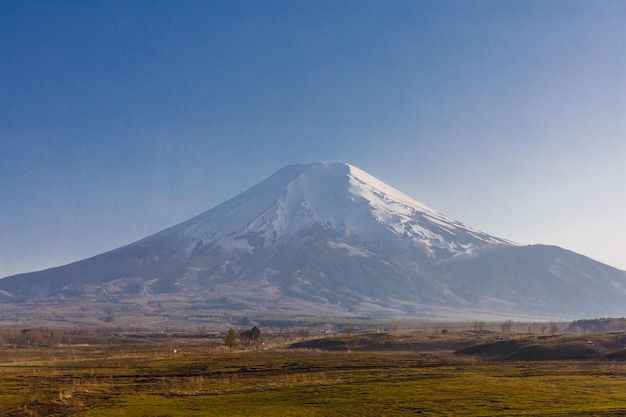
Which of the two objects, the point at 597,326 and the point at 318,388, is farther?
the point at 597,326

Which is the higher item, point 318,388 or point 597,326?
point 318,388

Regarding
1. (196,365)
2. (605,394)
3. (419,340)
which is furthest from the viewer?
(419,340)

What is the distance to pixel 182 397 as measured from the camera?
126 ft

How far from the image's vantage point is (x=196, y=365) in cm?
6275

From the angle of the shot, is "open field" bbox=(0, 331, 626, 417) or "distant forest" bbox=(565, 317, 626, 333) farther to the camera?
"distant forest" bbox=(565, 317, 626, 333)

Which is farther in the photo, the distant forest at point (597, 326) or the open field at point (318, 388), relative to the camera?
the distant forest at point (597, 326)

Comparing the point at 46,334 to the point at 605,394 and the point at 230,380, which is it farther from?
the point at 605,394

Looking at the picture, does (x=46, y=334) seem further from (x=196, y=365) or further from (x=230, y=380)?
(x=230, y=380)

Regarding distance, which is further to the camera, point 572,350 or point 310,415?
point 572,350

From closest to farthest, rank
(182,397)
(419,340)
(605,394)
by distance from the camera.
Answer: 1. (605,394)
2. (182,397)
3. (419,340)

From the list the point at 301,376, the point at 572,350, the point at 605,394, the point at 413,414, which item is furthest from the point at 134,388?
the point at 572,350

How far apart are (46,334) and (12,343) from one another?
788 inches

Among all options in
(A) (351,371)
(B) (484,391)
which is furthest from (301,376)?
(B) (484,391)

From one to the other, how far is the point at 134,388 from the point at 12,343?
92122 millimetres
